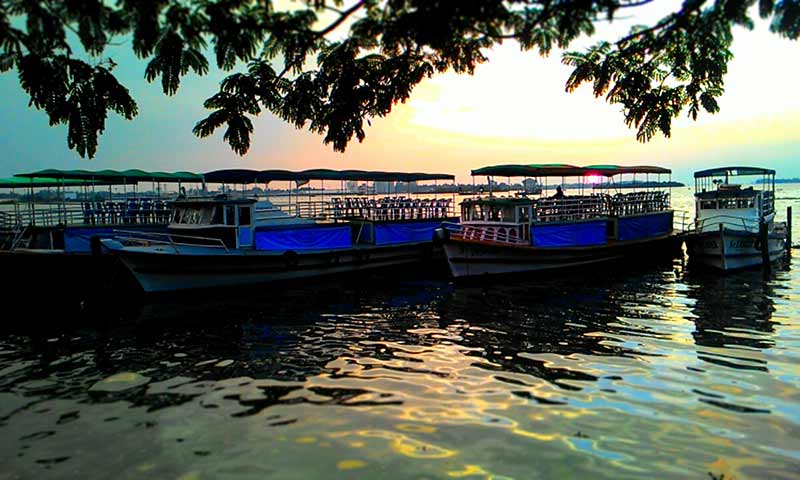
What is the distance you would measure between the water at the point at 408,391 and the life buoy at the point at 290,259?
443 centimetres

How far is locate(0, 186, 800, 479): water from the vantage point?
6.07 metres

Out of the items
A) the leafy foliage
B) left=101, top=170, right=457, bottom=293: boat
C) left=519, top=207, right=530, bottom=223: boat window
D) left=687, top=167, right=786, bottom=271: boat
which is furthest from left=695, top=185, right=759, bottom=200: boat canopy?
the leafy foliage

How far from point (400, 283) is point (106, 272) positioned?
9.92 m


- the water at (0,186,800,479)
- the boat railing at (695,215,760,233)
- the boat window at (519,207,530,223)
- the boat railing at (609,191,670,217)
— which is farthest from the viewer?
the boat railing at (609,191,670,217)

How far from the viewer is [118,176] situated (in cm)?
2477

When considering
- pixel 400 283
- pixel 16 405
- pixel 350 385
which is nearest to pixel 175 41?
pixel 350 385

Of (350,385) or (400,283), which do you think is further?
(400,283)

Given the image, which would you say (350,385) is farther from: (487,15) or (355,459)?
(487,15)

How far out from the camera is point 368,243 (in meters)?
24.1

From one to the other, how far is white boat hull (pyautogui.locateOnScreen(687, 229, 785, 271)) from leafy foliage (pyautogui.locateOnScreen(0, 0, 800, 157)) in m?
18.0

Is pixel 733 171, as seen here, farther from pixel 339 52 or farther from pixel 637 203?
pixel 339 52

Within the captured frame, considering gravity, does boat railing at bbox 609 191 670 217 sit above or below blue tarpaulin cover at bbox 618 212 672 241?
above

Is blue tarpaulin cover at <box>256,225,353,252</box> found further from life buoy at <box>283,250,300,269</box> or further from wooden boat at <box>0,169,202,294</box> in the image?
wooden boat at <box>0,169,202,294</box>

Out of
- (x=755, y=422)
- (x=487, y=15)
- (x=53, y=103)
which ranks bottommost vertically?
(x=755, y=422)
